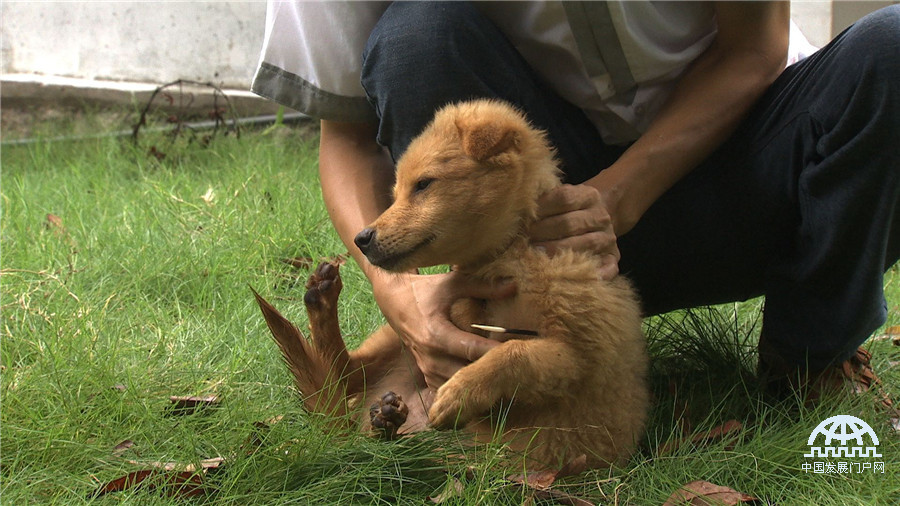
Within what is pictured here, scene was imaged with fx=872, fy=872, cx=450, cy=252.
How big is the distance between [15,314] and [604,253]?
1.99 m

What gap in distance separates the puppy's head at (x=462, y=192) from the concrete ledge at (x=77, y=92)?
3607mm

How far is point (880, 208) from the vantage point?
2.11m

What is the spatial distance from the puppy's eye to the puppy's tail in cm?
55

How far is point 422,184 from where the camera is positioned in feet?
6.95

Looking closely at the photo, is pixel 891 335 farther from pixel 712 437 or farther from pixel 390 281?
pixel 390 281

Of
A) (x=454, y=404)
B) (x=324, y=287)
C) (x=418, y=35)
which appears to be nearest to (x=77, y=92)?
(x=324, y=287)

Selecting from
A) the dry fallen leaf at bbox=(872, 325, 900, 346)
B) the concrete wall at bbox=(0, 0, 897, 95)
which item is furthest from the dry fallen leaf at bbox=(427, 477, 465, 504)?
the concrete wall at bbox=(0, 0, 897, 95)

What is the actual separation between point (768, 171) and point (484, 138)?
84 cm

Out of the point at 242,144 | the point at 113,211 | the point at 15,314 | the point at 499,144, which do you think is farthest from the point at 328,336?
the point at 242,144

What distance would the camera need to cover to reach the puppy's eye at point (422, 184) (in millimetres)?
2107

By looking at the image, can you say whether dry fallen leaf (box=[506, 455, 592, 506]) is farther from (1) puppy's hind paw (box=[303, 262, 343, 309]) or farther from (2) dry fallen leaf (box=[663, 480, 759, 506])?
(1) puppy's hind paw (box=[303, 262, 343, 309])

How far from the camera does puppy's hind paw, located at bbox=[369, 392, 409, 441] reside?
2.10 meters

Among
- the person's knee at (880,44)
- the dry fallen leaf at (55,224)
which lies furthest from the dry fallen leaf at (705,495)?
the dry fallen leaf at (55,224)

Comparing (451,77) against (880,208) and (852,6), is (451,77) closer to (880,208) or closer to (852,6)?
(880,208)
